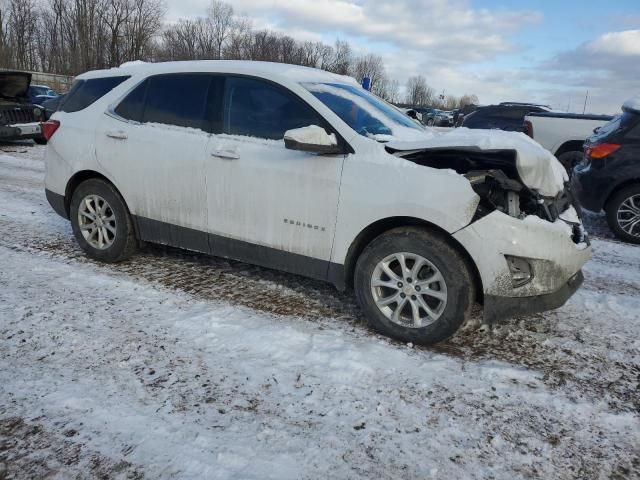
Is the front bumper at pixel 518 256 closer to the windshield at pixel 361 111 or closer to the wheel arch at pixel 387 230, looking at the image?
the wheel arch at pixel 387 230

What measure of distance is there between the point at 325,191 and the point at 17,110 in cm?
A: 1160

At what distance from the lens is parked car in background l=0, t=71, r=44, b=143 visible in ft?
37.8

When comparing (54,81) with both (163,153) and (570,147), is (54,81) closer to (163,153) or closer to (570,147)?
(570,147)

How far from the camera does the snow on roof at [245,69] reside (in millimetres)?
3787

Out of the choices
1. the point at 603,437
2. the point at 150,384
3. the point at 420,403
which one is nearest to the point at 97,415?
the point at 150,384

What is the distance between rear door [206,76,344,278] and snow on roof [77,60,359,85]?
0.34 ft

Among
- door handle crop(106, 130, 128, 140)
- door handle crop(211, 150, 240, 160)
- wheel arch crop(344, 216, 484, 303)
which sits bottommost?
wheel arch crop(344, 216, 484, 303)

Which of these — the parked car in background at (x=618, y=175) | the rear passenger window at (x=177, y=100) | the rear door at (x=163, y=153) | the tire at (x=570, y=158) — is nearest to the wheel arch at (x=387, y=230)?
the rear door at (x=163, y=153)

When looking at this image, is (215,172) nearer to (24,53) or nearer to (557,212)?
(557,212)

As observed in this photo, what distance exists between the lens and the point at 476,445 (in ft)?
7.71

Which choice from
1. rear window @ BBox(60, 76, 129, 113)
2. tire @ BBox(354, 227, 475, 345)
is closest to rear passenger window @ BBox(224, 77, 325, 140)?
tire @ BBox(354, 227, 475, 345)

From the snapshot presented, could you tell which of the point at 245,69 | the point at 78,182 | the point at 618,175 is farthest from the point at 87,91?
the point at 618,175

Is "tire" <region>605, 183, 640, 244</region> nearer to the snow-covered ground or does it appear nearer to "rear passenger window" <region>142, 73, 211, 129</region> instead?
the snow-covered ground

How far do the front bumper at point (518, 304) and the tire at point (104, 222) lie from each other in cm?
315
